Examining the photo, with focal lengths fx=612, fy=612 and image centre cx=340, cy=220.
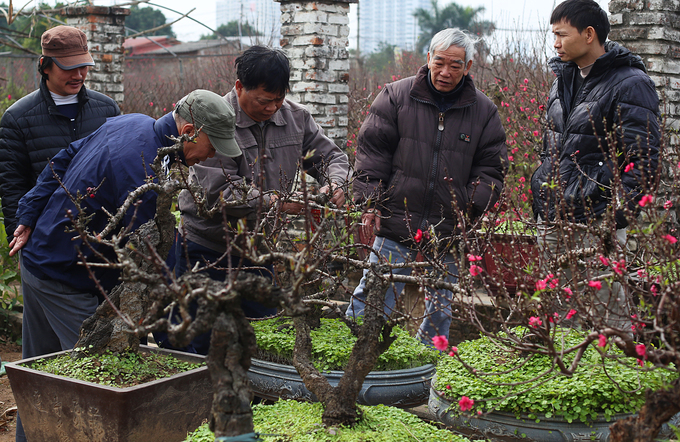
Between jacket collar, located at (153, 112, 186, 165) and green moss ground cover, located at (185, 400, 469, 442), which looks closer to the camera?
green moss ground cover, located at (185, 400, 469, 442)

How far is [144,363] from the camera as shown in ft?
7.70

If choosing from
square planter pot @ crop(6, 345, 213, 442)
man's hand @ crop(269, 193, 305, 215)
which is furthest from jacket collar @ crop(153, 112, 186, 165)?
square planter pot @ crop(6, 345, 213, 442)

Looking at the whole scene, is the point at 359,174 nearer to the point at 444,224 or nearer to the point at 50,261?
the point at 444,224

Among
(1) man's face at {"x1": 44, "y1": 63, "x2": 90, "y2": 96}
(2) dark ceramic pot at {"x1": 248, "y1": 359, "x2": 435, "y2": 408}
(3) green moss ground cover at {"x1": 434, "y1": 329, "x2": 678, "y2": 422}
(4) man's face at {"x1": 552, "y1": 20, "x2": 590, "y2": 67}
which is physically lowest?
(2) dark ceramic pot at {"x1": 248, "y1": 359, "x2": 435, "y2": 408}

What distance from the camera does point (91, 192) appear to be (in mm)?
2291

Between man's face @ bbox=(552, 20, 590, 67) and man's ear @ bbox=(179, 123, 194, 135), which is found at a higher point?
man's face @ bbox=(552, 20, 590, 67)

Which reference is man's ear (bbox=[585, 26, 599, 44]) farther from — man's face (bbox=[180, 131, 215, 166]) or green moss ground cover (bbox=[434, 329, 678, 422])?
man's face (bbox=[180, 131, 215, 166])

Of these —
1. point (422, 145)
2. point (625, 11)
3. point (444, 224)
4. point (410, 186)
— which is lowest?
point (444, 224)

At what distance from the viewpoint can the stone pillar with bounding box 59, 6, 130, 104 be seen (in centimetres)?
725

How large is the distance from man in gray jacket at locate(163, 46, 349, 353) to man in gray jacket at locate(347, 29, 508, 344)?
0.26m

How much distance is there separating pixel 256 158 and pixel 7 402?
2517 mm

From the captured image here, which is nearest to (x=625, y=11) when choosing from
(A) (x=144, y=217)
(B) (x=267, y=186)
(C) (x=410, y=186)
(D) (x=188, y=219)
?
(C) (x=410, y=186)

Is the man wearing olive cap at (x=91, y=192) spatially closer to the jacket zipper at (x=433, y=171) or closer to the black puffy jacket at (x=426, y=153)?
the black puffy jacket at (x=426, y=153)

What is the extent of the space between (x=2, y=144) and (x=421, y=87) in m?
2.25
